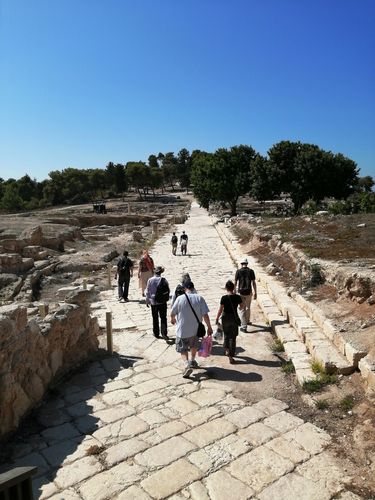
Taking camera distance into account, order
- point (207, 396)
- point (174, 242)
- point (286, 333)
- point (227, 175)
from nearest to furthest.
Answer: point (207, 396)
point (286, 333)
point (174, 242)
point (227, 175)

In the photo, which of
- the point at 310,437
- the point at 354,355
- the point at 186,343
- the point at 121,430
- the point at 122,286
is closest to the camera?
the point at 310,437

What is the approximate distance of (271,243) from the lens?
1923 centimetres

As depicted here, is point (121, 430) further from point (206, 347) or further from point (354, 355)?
point (354, 355)

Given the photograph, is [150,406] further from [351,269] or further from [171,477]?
[351,269]

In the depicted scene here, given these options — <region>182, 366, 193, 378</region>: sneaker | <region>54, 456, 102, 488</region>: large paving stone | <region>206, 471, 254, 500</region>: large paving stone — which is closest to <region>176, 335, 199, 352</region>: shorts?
<region>182, 366, 193, 378</region>: sneaker

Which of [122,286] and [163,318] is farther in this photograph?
[122,286]

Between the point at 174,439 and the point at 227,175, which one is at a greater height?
the point at 227,175

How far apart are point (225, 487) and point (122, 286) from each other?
9.28m

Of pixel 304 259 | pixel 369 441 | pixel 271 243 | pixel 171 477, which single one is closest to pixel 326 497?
pixel 369 441

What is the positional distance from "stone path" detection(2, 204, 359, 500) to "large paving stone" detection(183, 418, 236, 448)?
0.01 metres

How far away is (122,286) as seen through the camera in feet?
43.4

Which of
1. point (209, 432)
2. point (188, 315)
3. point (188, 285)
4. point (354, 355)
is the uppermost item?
point (188, 285)

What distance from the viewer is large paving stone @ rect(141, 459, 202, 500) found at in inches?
171

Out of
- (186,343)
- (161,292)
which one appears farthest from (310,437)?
(161,292)
